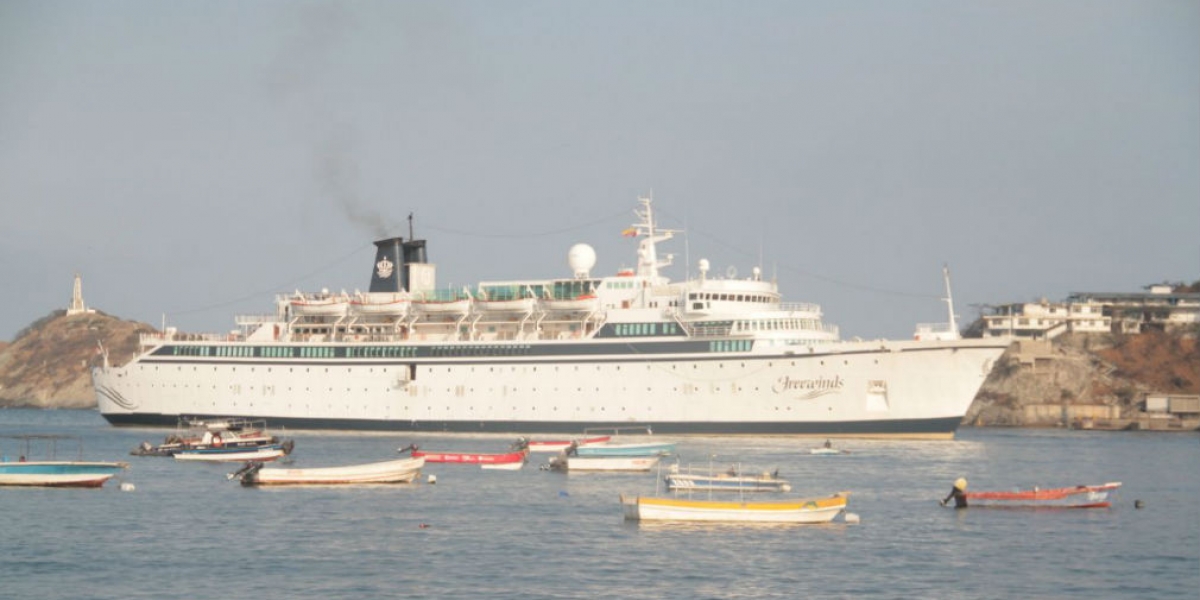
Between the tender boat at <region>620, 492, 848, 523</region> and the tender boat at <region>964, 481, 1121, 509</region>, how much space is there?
22.3 feet

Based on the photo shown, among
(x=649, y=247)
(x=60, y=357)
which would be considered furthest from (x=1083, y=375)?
(x=60, y=357)

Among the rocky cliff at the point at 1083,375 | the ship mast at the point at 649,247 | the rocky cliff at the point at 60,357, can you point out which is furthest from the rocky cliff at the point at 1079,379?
the rocky cliff at the point at 60,357

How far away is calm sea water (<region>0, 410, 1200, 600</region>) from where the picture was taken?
2894cm

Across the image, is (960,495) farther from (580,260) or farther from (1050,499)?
(580,260)

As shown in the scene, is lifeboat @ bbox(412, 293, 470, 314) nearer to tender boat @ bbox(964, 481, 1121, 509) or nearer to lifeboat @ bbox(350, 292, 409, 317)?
lifeboat @ bbox(350, 292, 409, 317)

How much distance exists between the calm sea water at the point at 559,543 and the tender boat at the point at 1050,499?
0.83 meters

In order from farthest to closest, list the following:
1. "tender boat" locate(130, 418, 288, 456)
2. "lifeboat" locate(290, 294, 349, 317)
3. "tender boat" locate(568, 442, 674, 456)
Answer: "lifeboat" locate(290, 294, 349, 317)
"tender boat" locate(130, 418, 288, 456)
"tender boat" locate(568, 442, 674, 456)

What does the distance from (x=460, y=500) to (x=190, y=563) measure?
1252 centimetres

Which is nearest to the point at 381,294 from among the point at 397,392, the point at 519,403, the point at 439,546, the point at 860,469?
the point at 397,392

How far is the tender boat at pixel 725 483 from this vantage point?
144 ft

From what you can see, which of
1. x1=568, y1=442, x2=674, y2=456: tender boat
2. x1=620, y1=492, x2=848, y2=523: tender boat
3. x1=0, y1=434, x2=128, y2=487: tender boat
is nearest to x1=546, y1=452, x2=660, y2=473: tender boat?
x1=568, y1=442, x2=674, y2=456: tender boat

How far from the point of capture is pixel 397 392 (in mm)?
71188

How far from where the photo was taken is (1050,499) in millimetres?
41938

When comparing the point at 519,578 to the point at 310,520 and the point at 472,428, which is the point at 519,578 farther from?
the point at 472,428
